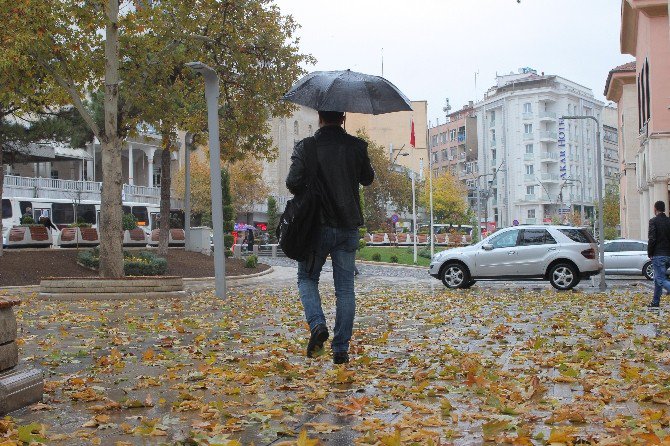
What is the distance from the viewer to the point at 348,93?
25.3 ft

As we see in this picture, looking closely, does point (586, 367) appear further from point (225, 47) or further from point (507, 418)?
point (225, 47)

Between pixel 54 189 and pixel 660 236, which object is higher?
pixel 54 189

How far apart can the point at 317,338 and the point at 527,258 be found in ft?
55.0

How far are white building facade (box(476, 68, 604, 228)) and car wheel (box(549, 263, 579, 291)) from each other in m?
91.4

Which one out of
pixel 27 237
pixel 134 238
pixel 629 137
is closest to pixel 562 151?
pixel 629 137

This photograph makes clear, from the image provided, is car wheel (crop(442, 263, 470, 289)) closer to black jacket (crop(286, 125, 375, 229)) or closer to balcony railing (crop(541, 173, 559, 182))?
black jacket (crop(286, 125, 375, 229))

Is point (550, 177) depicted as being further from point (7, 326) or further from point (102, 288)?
point (7, 326)

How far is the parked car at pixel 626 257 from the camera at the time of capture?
2860cm

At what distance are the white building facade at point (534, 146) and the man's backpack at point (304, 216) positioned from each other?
10791 centimetres

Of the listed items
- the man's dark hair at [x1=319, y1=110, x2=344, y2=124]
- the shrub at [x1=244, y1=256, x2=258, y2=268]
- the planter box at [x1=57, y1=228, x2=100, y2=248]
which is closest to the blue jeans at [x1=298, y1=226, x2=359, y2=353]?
the man's dark hair at [x1=319, y1=110, x2=344, y2=124]

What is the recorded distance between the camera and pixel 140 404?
5695 millimetres

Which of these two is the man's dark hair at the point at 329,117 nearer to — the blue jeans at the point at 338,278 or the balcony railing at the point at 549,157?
the blue jeans at the point at 338,278

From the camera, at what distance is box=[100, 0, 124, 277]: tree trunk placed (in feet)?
67.1

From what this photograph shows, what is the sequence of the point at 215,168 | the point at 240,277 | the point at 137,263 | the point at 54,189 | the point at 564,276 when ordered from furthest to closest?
the point at 54,189 → the point at 240,277 → the point at 137,263 → the point at 564,276 → the point at 215,168
